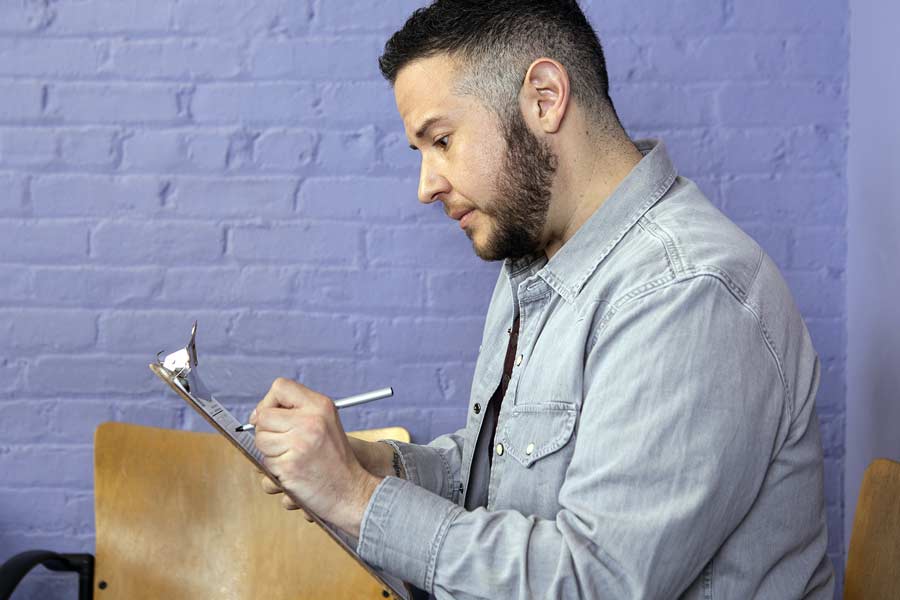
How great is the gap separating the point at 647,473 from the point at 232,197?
3.83 feet

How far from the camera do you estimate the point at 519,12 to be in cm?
123

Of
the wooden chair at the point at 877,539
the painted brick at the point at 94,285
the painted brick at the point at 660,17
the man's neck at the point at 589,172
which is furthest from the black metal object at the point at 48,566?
the painted brick at the point at 660,17

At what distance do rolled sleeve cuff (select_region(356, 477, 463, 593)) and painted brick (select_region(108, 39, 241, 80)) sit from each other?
1.07 m

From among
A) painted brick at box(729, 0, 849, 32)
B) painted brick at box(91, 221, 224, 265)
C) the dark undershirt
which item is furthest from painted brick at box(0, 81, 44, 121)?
painted brick at box(729, 0, 849, 32)

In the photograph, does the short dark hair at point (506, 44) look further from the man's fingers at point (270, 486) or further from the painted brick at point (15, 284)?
the painted brick at point (15, 284)

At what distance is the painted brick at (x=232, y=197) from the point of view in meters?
1.82

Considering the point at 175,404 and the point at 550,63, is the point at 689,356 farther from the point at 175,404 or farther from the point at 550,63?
the point at 175,404

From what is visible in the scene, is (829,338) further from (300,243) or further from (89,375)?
(89,375)

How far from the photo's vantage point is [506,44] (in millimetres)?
1204

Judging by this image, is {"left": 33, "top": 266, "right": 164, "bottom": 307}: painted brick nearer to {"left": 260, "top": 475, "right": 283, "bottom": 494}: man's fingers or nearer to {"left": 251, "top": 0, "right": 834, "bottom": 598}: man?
{"left": 251, "top": 0, "right": 834, "bottom": 598}: man

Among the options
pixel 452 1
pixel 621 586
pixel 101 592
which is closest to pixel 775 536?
pixel 621 586

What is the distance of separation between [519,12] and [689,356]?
547 millimetres

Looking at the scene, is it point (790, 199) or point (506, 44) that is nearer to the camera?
point (506, 44)

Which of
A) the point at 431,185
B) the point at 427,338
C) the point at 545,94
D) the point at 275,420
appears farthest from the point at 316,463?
the point at 427,338
